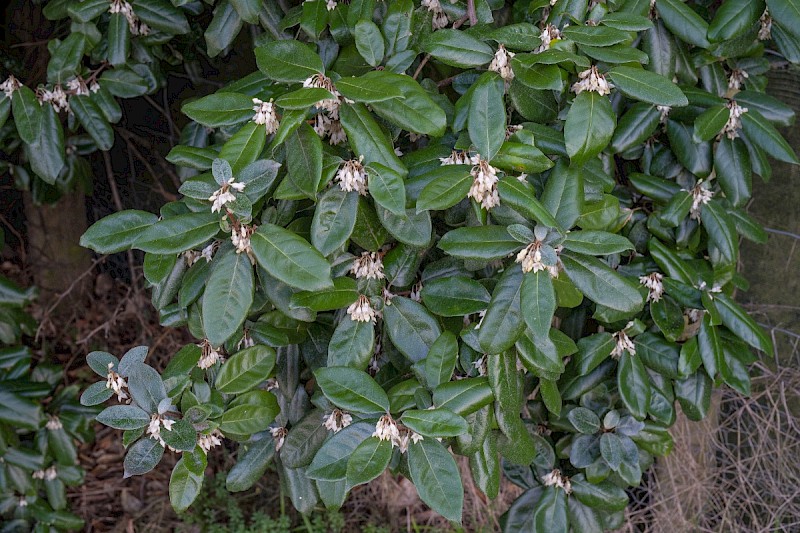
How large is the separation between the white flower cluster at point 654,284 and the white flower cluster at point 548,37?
1.91 feet

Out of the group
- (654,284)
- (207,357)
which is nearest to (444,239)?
(207,357)

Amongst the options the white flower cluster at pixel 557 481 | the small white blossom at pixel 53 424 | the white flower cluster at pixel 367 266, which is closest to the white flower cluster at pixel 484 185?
the white flower cluster at pixel 367 266

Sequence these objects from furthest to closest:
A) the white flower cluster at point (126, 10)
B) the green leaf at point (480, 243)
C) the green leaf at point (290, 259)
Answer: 1. the white flower cluster at point (126, 10)
2. the green leaf at point (480, 243)
3. the green leaf at point (290, 259)

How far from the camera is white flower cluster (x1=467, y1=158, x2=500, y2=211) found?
109cm

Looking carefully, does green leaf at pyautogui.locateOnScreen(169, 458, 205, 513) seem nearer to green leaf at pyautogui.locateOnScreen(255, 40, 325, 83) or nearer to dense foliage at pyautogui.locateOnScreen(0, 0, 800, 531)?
dense foliage at pyautogui.locateOnScreen(0, 0, 800, 531)

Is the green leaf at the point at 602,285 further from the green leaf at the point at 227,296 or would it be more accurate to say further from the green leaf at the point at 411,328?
the green leaf at the point at 227,296

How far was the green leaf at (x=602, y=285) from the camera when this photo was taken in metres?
1.12

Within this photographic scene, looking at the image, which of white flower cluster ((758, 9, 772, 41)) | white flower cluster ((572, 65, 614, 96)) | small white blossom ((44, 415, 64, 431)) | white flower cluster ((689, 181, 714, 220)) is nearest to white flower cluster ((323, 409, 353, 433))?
white flower cluster ((572, 65, 614, 96))

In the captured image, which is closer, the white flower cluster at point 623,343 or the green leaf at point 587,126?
the green leaf at point 587,126

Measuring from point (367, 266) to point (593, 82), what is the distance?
489 millimetres

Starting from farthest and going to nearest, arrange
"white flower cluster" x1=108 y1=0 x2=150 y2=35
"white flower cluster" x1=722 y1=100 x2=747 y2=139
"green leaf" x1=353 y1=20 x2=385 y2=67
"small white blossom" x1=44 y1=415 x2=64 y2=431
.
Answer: "small white blossom" x1=44 y1=415 x2=64 y2=431, "white flower cluster" x1=108 y1=0 x2=150 y2=35, "white flower cluster" x1=722 y1=100 x2=747 y2=139, "green leaf" x1=353 y1=20 x2=385 y2=67

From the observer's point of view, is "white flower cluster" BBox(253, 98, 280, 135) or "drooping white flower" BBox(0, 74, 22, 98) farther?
"drooping white flower" BBox(0, 74, 22, 98)

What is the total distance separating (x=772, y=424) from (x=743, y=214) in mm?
907

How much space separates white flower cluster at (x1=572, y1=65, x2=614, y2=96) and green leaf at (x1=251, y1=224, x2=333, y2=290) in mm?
537
